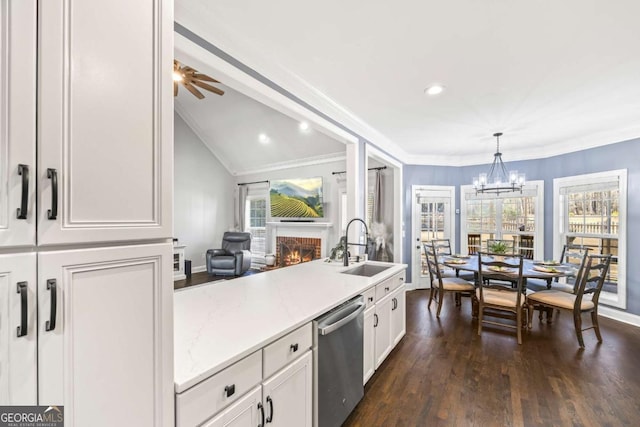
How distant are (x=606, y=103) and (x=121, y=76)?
437 centimetres

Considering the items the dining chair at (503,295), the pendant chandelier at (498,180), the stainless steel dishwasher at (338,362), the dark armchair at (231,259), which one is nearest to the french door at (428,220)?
the pendant chandelier at (498,180)

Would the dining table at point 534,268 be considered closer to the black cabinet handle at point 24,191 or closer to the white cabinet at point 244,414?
the white cabinet at point 244,414

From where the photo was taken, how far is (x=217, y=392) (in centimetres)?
100

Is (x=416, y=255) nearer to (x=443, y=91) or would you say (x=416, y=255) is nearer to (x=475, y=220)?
(x=475, y=220)

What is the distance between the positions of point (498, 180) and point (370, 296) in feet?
11.6

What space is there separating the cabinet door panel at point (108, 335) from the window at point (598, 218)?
5479 millimetres

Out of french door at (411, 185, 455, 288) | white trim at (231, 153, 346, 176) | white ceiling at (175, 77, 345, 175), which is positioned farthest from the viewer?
white trim at (231, 153, 346, 176)

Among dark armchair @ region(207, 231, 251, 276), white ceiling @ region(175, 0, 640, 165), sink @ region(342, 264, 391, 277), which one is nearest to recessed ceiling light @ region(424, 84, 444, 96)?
white ceiling @ region(175, 0, 640, 165)

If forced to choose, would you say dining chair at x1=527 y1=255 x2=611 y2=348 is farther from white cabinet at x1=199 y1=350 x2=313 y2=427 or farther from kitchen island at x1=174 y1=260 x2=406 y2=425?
white cabinet at x1=199 y1=350 x2=313 y2=427

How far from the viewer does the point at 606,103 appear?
302 cm

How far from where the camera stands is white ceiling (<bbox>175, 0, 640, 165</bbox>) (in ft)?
5.55

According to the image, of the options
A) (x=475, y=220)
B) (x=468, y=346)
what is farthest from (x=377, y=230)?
(x=468, y=346)

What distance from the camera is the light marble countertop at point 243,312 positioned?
1.04m

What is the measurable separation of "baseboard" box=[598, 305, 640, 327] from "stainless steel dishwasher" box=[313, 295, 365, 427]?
416cm
